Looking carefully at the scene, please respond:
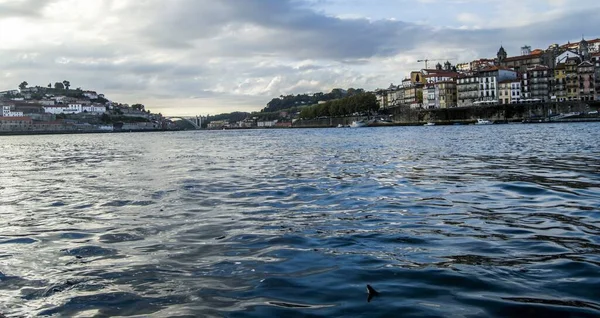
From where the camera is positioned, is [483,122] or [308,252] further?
[483,122]

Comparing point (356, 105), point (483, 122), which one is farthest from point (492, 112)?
point (356, 105)

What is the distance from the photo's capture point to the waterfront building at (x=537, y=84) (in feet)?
440

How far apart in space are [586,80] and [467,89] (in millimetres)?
28552

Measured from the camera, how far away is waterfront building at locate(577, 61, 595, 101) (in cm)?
12644

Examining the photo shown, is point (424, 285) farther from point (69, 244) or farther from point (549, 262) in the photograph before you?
point (69, 244)

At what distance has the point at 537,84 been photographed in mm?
134750

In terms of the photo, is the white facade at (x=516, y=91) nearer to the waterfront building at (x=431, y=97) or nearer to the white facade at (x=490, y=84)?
the white facade at (x=490, y=84)

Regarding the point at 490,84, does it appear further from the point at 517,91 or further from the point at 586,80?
the point at 586,80

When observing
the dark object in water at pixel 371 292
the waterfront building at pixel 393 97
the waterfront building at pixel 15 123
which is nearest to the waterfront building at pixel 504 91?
the waterfront building at pixel 393 97

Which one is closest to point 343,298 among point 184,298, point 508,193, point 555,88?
point 184,298

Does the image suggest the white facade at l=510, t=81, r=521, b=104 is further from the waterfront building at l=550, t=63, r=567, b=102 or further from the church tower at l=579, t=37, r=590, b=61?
the church tower at l=579, t=37, r=590, b=61

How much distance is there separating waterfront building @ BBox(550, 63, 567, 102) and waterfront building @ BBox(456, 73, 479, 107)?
18.3 meters

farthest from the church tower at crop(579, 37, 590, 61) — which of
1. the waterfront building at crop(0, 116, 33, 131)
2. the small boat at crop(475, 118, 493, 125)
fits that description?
the waterfront building at crop(0, 116, 33, 131)

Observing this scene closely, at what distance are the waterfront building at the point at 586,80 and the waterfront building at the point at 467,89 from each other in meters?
24.3
